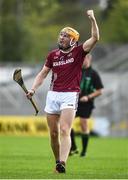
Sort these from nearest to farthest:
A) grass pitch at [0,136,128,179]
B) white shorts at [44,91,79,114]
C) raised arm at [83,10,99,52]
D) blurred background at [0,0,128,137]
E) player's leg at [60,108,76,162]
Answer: grass pitch at [0,136,128,179]
raised arm at [83,10,99,52]
player's leg at [60,108,76,162]
white shorts at [44,91,79,114]
blurred background at [0,0,128,137]

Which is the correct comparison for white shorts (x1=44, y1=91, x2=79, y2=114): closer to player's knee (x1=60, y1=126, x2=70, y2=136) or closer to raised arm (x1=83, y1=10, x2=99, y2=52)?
player's knee (x1=60, y1=126, x2=70, y2=136)

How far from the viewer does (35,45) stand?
250ft

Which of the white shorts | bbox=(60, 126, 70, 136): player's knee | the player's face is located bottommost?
bbox=(60, 126, 70, 136): player's knee

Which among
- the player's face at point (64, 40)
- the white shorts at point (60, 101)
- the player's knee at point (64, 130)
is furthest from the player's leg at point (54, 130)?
the player's face at point (64, 40)

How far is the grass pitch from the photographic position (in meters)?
15.8

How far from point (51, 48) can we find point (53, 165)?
62.7 meters

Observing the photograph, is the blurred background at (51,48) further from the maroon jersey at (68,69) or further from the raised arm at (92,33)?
the raised arm at (92,33)

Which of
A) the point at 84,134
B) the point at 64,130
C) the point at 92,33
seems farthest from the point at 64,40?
the point at 84,134

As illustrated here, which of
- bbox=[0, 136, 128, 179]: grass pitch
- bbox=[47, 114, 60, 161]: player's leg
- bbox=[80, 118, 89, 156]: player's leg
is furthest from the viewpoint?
bbox=[80, 118, 89, 156]: player's leg

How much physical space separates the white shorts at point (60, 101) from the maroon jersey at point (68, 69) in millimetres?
75

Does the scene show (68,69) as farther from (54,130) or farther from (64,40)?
(54,130)

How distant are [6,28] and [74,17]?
2886 centimetres

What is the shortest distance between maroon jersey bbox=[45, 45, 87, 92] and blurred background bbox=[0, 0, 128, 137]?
70.8ft

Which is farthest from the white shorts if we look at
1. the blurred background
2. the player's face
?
the blurred background
